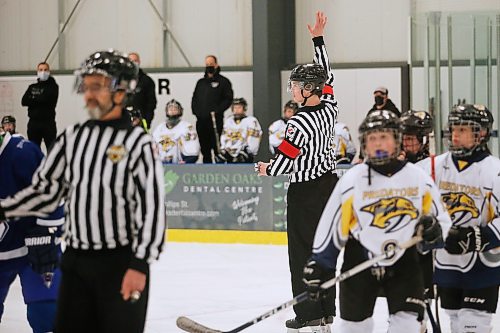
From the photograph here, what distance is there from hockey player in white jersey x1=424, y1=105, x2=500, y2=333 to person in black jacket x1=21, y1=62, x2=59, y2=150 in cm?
885

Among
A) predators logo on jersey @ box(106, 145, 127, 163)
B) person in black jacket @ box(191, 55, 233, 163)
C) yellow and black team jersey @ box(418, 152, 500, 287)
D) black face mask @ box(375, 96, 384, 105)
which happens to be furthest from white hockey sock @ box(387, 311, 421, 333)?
person in black jacket @ box(191, 55, 233, 163)

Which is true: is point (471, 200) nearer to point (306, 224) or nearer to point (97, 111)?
point (306, 224)

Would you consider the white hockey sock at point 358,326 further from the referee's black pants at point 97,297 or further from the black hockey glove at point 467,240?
the referee's black pants at point 97,297

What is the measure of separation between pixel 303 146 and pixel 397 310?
165 centimetres

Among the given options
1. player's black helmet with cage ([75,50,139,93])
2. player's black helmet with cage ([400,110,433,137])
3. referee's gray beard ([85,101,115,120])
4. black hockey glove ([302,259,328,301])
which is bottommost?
black hockey glove ([302,259,328,301])

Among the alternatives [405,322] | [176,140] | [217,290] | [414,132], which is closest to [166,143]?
[176,140]

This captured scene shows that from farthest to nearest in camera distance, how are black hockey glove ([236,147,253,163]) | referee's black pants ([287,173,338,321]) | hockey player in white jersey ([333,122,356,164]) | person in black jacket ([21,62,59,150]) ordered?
person in black jacket ([21,62,59,150]) → black hockey glove ([236,147,253,163]) → hockey player in white jersey ([333,122,356,164]) → referee's black pants ([287,173,338,321])

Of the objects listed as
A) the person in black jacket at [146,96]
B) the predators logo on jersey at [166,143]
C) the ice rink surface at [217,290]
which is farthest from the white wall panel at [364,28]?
the ice rink surface at [217,290]

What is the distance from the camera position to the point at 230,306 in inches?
267

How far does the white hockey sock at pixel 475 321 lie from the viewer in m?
4.53

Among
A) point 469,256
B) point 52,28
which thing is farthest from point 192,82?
point 469,256

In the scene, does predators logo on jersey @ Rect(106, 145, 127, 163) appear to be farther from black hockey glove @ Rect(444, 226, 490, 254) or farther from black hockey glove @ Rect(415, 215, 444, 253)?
black hockey glove @ Rect(444, 226, 490, 254)

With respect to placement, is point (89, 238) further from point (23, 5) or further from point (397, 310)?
point (23, 5)

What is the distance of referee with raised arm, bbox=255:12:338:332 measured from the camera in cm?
556
